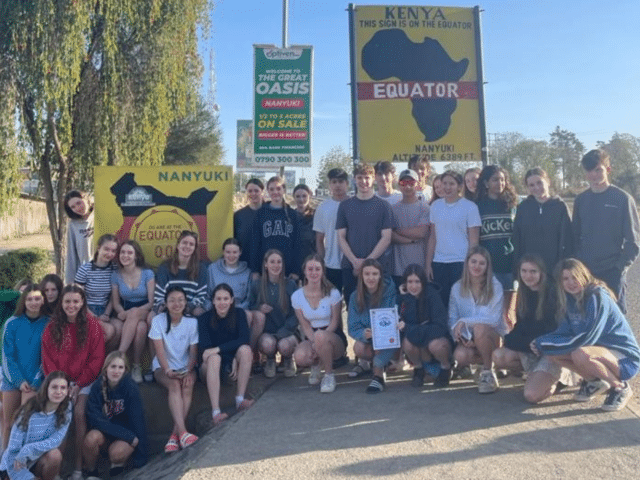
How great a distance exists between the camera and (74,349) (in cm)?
586

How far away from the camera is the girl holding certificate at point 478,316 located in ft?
19.4

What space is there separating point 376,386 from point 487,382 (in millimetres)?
991

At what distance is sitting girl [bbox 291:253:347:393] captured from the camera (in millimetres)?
6340

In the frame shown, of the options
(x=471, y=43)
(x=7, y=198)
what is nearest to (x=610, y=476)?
(x=471, y=43)

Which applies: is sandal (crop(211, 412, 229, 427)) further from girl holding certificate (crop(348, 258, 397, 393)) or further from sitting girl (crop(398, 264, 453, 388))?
sitting girl (crop(398, 264, 453, 388))

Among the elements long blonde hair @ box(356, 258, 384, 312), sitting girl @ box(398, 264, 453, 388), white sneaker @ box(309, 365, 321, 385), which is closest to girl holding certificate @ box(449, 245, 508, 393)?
sitting girl @ box(398, 264, 453, 388)

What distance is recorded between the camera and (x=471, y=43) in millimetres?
8258

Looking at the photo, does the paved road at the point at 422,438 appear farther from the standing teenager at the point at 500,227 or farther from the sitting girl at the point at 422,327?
the standing teenager at the point at 500,227

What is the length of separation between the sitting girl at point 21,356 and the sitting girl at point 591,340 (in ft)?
14.4

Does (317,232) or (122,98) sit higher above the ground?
(122,98)

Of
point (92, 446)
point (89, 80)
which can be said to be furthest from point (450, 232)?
point (89, 80)

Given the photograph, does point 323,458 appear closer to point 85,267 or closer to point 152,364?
point 152,364

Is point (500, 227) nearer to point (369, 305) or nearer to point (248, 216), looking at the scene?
point (369, 305)

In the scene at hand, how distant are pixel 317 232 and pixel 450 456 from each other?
129 inches
